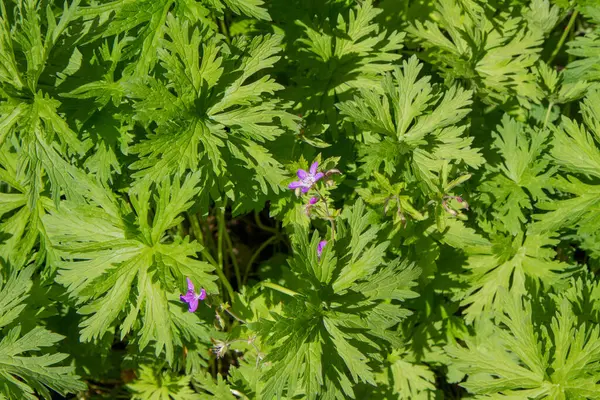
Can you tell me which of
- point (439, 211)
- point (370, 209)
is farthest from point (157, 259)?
point (439, 211)

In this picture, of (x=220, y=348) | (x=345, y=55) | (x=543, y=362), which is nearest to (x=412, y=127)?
(x=345, y=55)

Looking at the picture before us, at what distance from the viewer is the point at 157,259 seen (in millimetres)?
2215

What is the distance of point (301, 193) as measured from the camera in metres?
2.49

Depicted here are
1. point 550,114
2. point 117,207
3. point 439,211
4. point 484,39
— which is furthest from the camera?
point 550,114

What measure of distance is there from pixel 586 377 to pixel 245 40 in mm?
1786

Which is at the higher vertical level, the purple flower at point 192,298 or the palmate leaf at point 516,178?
the palmate leaf at point 516,178

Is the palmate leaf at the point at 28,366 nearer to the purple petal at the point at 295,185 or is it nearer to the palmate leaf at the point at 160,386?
the palmate leaf at the point at 160,386

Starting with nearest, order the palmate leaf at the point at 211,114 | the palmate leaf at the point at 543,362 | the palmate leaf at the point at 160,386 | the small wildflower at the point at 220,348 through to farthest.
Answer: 1. the palmate leaf at the point at 211,114
2. the palmate leaf at the point at 543,362
3. the small wildflower at the point at 220,348
4. the palmate leaf at the point at 160,386

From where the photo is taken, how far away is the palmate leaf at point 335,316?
2201mm

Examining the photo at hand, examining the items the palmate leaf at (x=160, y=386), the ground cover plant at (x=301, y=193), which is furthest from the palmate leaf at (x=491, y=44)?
the palmate leaf at (x=160, y=386)

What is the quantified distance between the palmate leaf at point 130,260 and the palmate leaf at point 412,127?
0.73 m

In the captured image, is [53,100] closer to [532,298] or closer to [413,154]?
[413,154]

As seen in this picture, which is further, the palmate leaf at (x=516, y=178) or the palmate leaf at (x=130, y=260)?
the palmate leaf at (x=516, y=178)

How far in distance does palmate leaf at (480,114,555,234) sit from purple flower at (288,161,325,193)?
0.85 m
